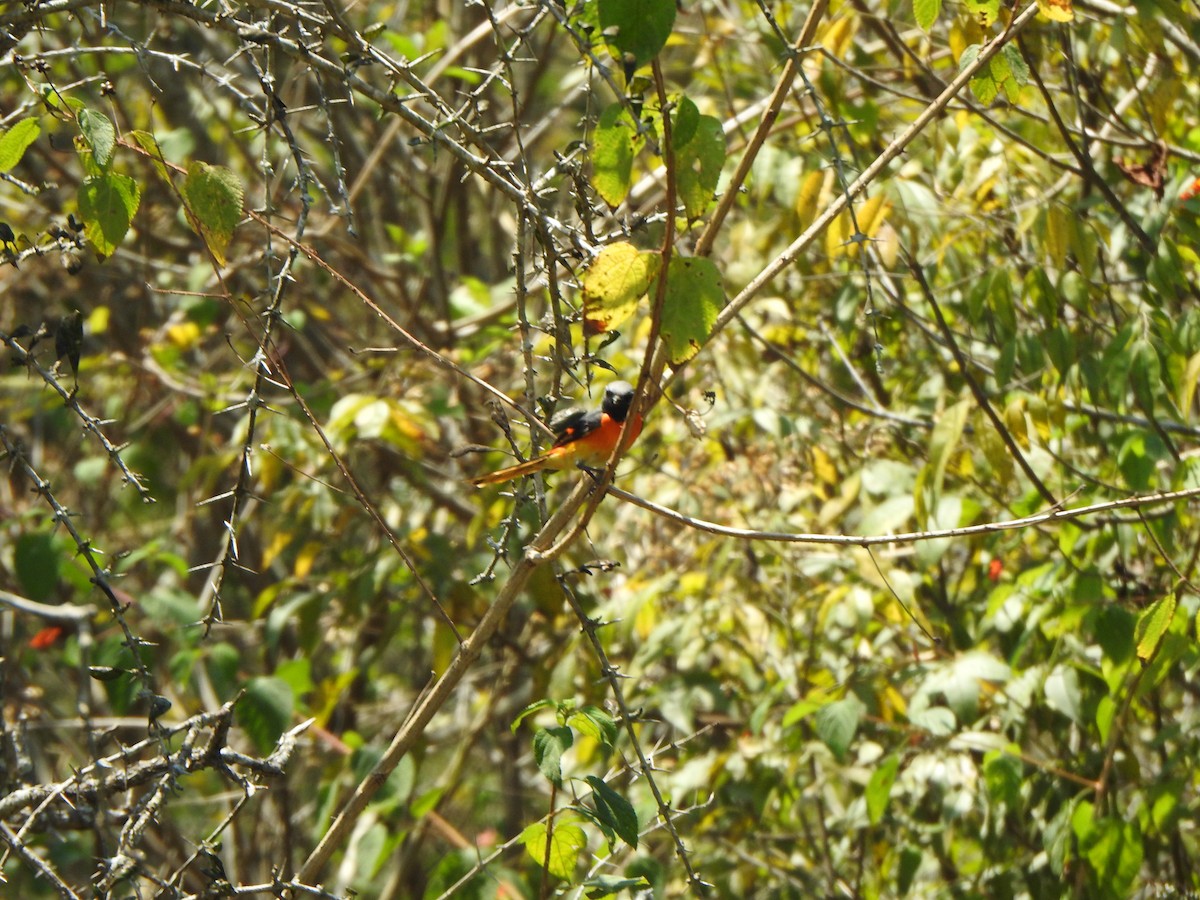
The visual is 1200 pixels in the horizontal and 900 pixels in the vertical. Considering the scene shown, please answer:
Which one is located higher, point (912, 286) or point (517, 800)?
point (912, 286)

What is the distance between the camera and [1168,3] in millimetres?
2318

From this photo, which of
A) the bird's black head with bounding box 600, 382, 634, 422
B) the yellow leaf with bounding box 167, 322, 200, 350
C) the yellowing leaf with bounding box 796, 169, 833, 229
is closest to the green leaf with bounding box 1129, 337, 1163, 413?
the yellowing leaf with bounding box 796, 169, 833, 229

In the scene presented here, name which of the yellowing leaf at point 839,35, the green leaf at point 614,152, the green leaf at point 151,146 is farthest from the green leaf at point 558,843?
the yellowing leaf at point 839,35

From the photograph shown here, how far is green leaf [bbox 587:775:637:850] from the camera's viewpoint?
1672 mm

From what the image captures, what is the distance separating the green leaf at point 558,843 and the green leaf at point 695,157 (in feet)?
3.14

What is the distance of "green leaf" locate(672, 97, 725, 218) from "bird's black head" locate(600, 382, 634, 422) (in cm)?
145

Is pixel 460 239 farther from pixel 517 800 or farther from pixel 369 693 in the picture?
pixel 517 800

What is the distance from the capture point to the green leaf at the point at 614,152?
1312 millimetres

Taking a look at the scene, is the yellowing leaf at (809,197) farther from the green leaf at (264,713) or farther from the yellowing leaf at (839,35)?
the green leaf at (264,713)

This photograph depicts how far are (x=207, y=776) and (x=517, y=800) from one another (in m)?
1.72

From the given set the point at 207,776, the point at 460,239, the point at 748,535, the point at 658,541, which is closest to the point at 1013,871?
the point at 658,541

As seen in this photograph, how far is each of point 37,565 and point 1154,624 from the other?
318 centimetres

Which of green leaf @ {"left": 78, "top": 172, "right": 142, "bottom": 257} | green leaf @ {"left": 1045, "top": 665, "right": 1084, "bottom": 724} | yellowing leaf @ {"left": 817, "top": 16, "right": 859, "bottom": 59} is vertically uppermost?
yellowing leaf @ {"left": 817, "top": 16, "right": 859, "bottom": 59}

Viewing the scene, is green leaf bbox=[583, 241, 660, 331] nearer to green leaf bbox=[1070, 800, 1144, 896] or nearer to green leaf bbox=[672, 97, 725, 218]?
green leaf bbox=[672, 97, 725, 218]
